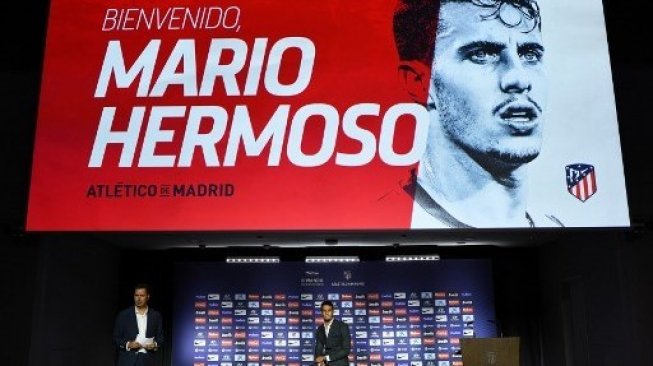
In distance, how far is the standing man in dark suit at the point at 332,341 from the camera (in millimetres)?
5754

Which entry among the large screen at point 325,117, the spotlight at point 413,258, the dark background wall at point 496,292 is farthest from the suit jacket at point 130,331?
the spotlight at point 413,258

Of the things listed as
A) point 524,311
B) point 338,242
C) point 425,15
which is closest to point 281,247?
point 338,242

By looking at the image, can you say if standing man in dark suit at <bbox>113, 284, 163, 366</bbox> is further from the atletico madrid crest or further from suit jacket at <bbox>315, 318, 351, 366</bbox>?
the atletico madrid crest

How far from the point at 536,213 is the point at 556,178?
312 mm

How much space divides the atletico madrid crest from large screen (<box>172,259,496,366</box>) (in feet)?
15.1

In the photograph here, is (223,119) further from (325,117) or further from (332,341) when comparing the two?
(332,341)

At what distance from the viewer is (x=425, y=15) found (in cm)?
530

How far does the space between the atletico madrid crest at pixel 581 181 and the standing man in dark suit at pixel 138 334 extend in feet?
10.7

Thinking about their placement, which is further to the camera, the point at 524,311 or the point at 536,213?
the point at 524,311

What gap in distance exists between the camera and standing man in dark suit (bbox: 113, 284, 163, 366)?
4859 mm

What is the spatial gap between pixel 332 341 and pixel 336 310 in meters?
3.38

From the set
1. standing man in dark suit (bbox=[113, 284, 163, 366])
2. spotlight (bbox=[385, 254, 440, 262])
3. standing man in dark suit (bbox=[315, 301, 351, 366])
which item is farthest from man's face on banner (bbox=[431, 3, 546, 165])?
spotlight (bbox=[385, 254, 440, 262])

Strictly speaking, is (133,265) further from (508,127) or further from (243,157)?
(508,127)

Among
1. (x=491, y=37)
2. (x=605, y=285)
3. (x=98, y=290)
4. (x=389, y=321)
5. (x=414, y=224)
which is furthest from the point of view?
(x=389, y=321)
